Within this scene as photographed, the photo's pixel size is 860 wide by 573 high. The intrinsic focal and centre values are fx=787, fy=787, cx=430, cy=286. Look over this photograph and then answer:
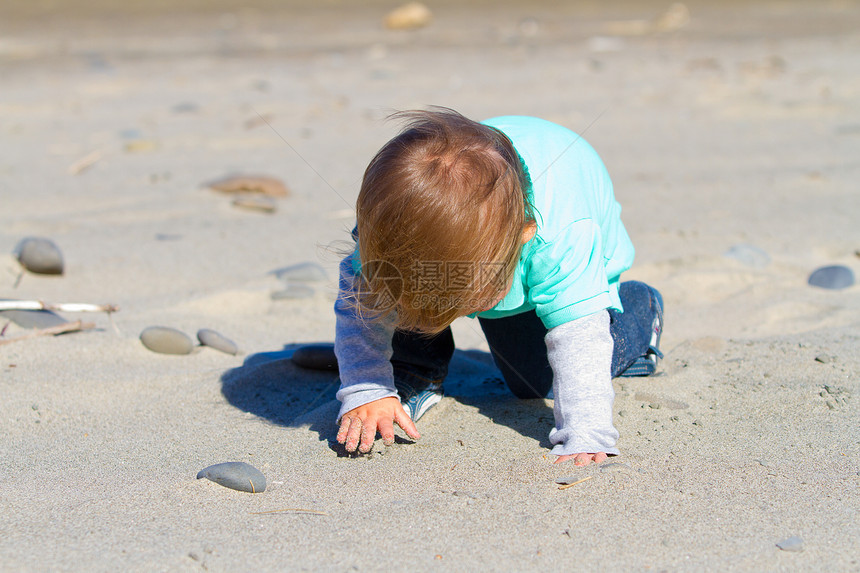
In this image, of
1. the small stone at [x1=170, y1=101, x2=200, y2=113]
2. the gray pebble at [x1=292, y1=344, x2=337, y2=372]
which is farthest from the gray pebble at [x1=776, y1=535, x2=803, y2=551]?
the small stone at [x1=170, y1=101, x2=200, y2=113]

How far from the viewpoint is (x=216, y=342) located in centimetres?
253

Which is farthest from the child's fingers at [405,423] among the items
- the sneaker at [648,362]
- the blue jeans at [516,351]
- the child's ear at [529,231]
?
the sneaker at [648,362]

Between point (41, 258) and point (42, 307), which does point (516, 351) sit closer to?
point (42, 307)

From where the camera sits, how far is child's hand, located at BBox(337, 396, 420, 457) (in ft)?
6.03

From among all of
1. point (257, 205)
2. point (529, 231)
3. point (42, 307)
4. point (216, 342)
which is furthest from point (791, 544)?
point (257, 205)

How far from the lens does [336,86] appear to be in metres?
7.10

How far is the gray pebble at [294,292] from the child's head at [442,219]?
140cm

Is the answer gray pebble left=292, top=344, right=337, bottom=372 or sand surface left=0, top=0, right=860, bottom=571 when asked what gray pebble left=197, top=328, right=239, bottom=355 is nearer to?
sand surface left=0, top=0, right=860, bottom=571

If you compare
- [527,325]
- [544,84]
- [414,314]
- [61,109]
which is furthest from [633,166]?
[61,109]

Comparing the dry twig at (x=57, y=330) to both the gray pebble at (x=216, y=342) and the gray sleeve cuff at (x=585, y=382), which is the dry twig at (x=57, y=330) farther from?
the gray sleeve cuff at (x=585, y=382)

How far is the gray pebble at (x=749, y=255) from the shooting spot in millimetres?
3186

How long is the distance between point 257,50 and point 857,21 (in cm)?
814

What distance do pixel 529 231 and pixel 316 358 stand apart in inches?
37.0

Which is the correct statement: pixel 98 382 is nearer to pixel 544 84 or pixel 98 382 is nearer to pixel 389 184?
pixel 389 184
